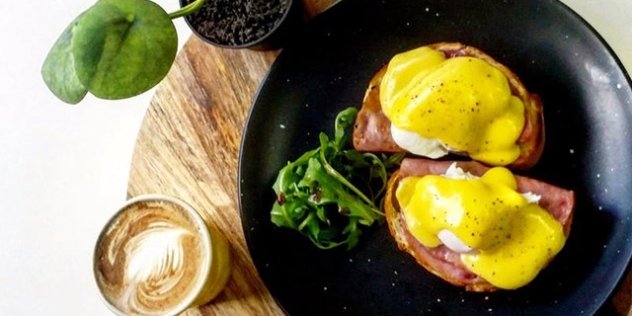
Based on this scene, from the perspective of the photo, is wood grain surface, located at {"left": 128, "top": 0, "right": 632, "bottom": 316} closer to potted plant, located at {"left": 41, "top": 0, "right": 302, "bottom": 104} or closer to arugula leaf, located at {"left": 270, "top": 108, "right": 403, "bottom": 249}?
arugula leaf, located at {"left": 270, "top": 108, "right": 403, "bottom": 249}

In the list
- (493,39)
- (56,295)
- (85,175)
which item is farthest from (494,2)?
(56,295)

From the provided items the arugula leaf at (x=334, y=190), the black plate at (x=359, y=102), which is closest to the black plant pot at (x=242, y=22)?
the black plate at (x=359, y=102)

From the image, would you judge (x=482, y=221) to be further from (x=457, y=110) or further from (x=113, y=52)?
(x=113, y=52)

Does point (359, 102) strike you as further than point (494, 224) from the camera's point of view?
Yes

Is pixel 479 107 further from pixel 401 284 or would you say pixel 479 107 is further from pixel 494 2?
pixel 401 284

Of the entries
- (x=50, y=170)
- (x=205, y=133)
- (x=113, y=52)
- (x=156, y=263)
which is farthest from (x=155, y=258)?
(x=50, y=170)
